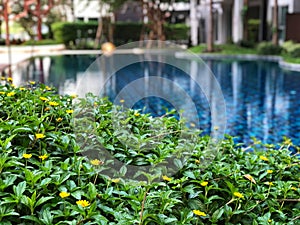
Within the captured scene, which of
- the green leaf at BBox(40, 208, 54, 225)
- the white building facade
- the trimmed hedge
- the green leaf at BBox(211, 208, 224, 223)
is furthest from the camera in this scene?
the trimmed hedge

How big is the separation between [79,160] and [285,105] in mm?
8302

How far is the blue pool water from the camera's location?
25.5ft

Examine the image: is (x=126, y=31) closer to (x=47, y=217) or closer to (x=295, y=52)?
(x=295, y=52)

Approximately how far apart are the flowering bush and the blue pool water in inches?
49.4

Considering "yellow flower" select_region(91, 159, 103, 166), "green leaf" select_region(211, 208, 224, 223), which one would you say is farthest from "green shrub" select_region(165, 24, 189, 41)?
"green leaf" select_region(211, 208, 224, 223)

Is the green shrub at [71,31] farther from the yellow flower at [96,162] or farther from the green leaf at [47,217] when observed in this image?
the green leaf at [47,217]

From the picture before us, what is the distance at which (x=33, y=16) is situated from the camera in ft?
99.7

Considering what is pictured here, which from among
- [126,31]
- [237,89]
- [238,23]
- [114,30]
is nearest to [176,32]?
[126,31]

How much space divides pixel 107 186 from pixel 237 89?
1036 centimetres

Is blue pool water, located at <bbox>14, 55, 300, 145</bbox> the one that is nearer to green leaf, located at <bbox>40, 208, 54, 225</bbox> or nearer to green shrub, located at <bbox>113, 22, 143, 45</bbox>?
green leaf, located at <bbox>40, 208, 54, 225</bbox>

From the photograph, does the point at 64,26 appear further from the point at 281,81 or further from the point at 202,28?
the point at 281,81

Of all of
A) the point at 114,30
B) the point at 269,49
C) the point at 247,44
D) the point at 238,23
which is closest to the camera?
the point at 269,49

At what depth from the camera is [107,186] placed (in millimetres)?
2305

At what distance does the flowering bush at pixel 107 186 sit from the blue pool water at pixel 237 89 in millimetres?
1254
